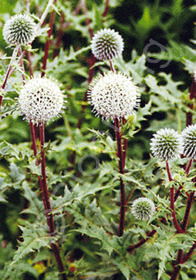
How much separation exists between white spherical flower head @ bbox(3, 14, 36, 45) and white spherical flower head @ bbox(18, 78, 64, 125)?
0.26 m

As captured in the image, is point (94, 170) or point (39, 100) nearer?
point (39, 100)

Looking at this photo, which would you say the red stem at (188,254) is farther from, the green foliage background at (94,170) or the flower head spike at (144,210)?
the flower head spike at (144,210)

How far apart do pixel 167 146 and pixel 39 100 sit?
74 centimetres

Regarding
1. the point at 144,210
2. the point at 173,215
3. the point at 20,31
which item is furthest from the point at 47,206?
the point at 20,31

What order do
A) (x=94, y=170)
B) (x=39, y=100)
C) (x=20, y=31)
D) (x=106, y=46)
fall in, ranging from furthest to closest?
(x=94, y=170)
(x=106, y=46)
(x=20, y=31)
(x=39, y=100)

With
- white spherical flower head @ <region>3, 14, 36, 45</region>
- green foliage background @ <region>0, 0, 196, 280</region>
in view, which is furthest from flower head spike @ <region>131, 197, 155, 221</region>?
white spherical flower head @ <region>3, 14, 36, 45</region>

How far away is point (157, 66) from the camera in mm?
3676

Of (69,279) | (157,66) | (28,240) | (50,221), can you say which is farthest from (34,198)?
(157,66)

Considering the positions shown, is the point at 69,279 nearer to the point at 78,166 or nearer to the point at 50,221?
the point at 50,221

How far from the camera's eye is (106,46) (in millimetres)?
1896

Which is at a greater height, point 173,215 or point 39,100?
point 39,100

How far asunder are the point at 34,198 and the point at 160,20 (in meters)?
3.43

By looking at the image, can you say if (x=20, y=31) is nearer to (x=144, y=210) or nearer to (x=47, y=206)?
(x=47, y=206)

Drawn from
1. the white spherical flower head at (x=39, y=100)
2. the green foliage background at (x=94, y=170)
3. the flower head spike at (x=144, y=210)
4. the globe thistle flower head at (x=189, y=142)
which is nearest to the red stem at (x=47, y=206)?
the green foliage background at (x=94, y=170)
